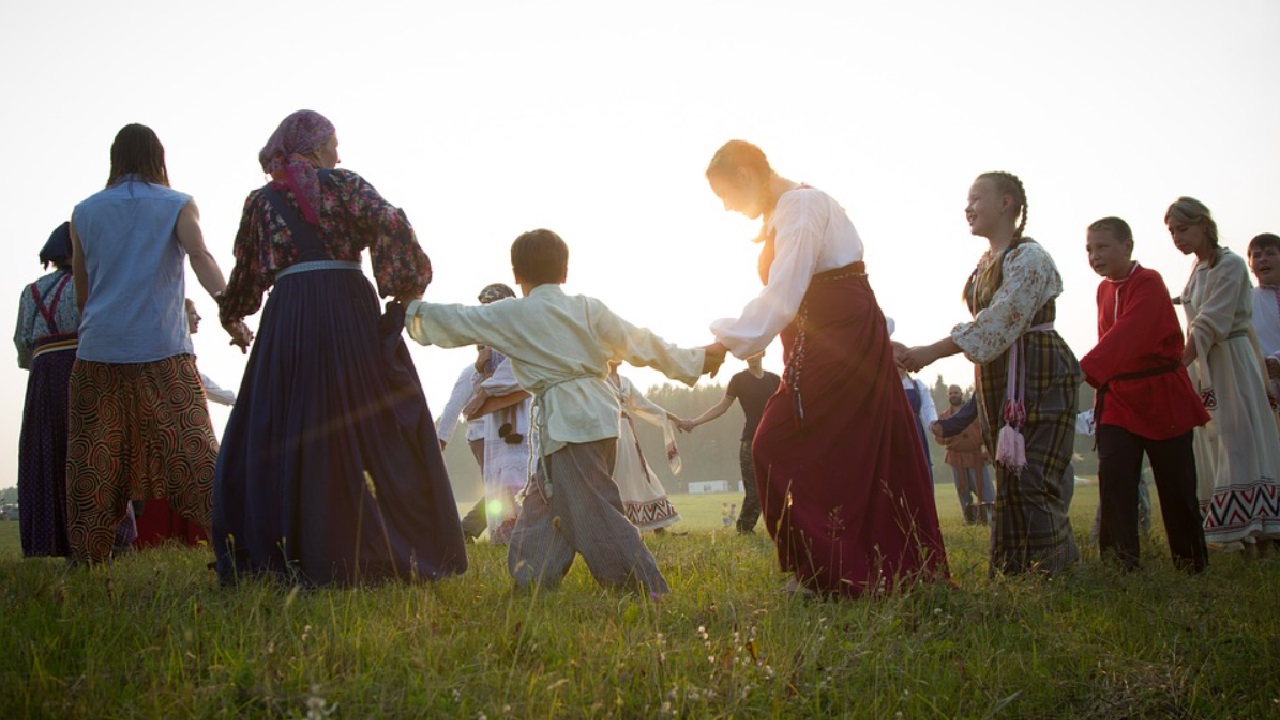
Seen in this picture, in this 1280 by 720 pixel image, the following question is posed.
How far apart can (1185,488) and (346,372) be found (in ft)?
16.1

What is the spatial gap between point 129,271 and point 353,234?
1.49 metres

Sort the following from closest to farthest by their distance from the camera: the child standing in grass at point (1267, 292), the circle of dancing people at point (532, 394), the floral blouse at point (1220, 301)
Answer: the circle of dancing people at point (532, 394)
the floral blouse at point (1220, 301)
the child standing in grass at point (1267, 292)

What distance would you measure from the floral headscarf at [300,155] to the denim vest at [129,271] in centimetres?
97

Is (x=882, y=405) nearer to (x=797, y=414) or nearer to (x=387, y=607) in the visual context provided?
(x=797, y=414)

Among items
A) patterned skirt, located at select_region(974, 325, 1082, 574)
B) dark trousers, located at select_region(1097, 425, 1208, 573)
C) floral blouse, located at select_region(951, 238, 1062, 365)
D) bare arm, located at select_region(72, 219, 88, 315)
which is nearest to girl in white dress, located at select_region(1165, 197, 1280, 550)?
dark trousers, located at select_region(1097, 425, 1208, 573)

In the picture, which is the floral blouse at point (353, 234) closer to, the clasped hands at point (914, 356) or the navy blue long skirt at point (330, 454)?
the navy blue long skirt at point (330, 454)

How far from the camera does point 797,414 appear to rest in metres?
4.28

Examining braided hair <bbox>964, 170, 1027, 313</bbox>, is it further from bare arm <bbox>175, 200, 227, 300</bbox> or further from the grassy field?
bare arm <bbox>175, 200, 227, 300</bbox>

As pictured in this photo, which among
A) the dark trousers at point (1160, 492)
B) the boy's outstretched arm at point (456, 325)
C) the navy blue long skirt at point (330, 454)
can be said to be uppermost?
the boy's outstretched arm at point (456, 325)

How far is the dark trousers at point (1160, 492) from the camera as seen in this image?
5.69m

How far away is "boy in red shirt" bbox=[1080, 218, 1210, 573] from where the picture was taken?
5695mm

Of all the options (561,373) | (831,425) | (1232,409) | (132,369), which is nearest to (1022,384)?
(831,425)

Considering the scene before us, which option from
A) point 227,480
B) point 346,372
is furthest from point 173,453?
point 346,372

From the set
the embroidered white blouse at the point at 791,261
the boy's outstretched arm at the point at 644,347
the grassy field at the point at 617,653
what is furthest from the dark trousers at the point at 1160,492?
the boy's outstretched arm at the point at 644,347
